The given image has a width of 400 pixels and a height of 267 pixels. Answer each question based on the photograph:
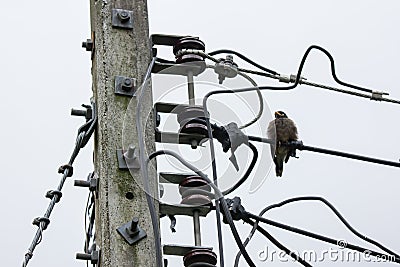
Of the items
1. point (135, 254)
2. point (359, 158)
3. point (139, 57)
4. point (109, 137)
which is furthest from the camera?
point (359, 158)

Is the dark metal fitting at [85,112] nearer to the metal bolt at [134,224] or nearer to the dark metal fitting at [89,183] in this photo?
A: the dark metal fitting at [89,183]

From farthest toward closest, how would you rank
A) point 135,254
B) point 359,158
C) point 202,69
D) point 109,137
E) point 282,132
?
point 282,132, point 359,158, point 202,69, point 109,137, point 135,254

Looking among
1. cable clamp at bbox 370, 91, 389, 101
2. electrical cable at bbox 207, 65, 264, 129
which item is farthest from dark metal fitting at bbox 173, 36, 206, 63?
cable clamp at bbox 370, 91, 389, 101

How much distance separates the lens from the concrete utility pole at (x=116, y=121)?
3.45 meters

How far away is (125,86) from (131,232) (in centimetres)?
67

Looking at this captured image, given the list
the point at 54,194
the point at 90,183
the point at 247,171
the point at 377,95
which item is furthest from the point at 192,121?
the point at 377,95

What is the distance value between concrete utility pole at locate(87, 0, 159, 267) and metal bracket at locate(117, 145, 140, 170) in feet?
0.06

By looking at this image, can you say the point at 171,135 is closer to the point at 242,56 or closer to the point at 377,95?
the point at 242,56

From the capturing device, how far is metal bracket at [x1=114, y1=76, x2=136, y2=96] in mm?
3799

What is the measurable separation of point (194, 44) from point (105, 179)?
3.39 feet

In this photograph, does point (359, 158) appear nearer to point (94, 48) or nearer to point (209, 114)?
point (209, 114)

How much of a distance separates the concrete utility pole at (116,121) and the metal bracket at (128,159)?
2 centimetres

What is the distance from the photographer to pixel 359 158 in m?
4.68

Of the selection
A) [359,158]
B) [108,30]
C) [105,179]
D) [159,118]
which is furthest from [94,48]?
[359,158]
